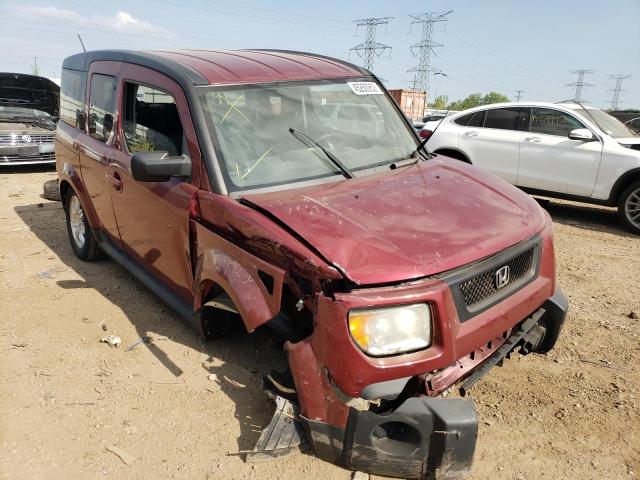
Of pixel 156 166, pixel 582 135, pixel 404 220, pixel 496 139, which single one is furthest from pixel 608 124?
pixel 156 166

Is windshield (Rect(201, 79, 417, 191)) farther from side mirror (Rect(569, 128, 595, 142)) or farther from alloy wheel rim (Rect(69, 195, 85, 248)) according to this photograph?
side mirror (Rect(569, 128, 595, 142))

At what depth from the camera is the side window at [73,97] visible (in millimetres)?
4508

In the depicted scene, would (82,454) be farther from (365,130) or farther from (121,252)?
(365,130)

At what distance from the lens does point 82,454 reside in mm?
2539

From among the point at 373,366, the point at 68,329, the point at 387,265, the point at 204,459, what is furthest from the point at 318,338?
the point at 68,329

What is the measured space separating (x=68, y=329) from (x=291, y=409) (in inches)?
89.6

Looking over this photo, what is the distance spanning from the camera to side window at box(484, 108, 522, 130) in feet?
25.0

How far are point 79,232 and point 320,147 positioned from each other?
129 inches

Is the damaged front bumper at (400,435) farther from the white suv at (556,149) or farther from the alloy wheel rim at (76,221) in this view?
the white suv at (556,149)

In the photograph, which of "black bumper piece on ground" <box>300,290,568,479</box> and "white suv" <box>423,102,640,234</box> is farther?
"white suv" <box>423,102,640,234</box>

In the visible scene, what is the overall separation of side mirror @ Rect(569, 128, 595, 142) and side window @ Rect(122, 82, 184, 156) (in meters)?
5.75

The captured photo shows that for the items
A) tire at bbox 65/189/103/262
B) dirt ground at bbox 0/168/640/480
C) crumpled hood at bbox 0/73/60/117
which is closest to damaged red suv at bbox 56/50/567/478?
dirt ground at bbox 0/168/640/480

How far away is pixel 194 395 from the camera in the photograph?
2979 millimetres

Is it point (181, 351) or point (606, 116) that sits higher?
point (606, 116)
